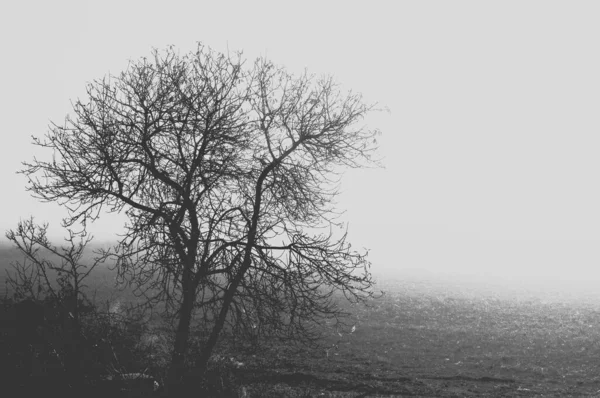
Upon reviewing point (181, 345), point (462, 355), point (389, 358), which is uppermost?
point (181, 345)

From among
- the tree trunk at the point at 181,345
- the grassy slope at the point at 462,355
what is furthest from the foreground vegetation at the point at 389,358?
the tree trunk at the point at 181,345

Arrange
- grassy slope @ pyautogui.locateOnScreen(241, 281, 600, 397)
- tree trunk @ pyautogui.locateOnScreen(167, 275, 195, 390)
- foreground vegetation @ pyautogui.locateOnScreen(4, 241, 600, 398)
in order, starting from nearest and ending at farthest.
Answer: tree trunk @ pyautogui.locateOnScreen(167, 275, 195, 390) < foreground vegetation @ pyautogui.locateOnScreen(4, 241, 600, 398) < grassy slope @ pyautogui.locateOnScreen(241, 281, 600, 397)

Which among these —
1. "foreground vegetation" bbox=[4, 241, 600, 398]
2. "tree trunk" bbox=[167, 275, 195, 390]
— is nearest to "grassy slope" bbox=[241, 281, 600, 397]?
"foreground vegetation" bbox=[4, 241, 600, 398]

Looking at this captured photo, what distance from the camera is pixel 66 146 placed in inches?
430

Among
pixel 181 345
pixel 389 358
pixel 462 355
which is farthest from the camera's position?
pixel 462 355

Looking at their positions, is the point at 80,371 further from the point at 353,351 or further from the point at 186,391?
the point at 353,351

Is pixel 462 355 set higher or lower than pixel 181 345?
lower

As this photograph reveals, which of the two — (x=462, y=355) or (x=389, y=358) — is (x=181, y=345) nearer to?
(x=389, y=358)

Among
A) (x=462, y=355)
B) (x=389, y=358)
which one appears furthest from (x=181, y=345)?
(x=462, y=355)

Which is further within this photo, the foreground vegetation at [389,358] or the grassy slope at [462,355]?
the grassy slope at [462,355]

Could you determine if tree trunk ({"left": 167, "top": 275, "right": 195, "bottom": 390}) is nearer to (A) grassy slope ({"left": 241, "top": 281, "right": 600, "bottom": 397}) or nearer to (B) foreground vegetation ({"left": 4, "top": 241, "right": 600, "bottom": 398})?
(B) foreground vegetation ({"left": 4, "top": 241, "right": 600, "bottom": 398})

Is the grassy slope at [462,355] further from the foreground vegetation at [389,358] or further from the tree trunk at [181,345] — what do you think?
the tree trunk at [181,345]

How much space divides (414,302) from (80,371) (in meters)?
34.6

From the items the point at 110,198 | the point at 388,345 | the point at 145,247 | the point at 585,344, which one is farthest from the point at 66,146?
the point at 585,344
